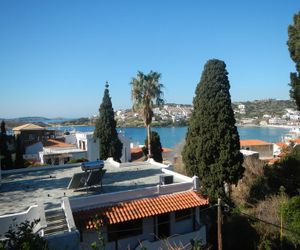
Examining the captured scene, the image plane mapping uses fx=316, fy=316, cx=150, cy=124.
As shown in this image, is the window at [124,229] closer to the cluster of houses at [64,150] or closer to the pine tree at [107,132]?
the pine tree at [107,132]

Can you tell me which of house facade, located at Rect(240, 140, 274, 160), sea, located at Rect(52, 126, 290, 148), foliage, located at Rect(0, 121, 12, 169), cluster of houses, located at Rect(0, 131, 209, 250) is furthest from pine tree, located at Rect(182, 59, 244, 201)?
sea, located at Rect(52, 126, 290, 148)

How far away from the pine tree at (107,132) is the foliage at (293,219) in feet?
57.5

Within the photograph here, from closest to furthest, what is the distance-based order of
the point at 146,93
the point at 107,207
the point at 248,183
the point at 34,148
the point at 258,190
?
1. the point at 107,207
2. the point at 258,190
3. the point at 248,183
4. the point at 146,93
5. the point at 34,148

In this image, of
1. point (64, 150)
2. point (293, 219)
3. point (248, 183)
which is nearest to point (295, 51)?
point (293, 219)

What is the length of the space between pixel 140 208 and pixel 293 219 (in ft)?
34.3

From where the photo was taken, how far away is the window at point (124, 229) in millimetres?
12125

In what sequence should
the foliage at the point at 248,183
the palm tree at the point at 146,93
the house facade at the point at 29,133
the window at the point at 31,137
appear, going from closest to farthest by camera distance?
the foliage at the point at 248,183 < the palm tree at the point at 146,93 < the house facade at the point at 29,133 < the window at the point at 31,137

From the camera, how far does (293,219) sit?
18.0 meters

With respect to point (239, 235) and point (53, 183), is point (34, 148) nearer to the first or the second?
point (53, 183)

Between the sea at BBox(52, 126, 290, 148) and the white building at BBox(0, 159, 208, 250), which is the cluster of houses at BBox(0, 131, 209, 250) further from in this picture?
the sea at BBox(52, 126, 290, 148)

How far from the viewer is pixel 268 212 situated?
803 inches

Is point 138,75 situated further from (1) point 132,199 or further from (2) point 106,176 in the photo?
(1) point 132,199

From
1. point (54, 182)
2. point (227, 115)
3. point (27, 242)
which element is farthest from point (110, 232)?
point (227, 115)

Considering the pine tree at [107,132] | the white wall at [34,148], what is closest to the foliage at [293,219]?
the pine tree at [107,132]
